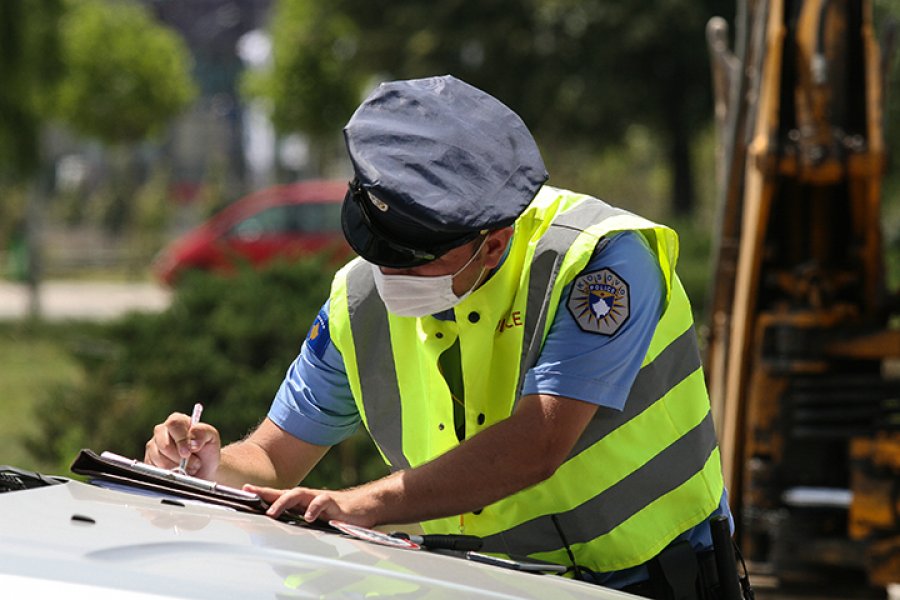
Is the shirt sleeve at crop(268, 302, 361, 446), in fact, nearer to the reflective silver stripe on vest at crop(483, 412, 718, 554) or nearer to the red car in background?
the reflective silver stripe on vest at crop(483, 412, 718, 554)

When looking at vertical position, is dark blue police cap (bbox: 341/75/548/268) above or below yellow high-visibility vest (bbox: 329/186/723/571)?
above

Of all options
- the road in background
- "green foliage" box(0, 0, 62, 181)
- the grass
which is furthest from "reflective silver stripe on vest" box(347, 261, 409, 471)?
the road in background

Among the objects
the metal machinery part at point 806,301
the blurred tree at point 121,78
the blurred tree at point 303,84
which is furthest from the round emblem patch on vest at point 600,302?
the blurred tree at point 121,78

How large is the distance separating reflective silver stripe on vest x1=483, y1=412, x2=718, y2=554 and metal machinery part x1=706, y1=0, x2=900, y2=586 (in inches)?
123

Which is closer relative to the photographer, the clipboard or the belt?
the clipboard

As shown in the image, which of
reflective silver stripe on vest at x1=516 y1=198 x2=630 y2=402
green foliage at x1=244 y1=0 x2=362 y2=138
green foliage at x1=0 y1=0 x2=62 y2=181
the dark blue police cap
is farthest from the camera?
green foliage at x1=244 y1=0 x2=362 y2=138

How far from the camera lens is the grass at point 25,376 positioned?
9.80m

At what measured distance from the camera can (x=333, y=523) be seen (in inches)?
90.7

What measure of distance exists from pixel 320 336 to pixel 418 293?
410 mm

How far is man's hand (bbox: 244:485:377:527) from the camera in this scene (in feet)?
7.55

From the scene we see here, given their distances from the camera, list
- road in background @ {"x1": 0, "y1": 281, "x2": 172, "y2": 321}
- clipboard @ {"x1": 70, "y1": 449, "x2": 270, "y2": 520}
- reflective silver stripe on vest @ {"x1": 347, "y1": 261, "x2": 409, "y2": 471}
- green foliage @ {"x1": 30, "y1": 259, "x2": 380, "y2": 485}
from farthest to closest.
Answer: road in background @ {"x1": 0, "y1": 281, "x2": 172, "y2": 321} < green foliage @ {"x1": 30, "y1": 259, "x2": 380, "y2": 485} < reflective silver stripe on vest @ {"x1": 347, "y1": 261, "x2": 409, "y2": 471} < clipboard @ {"x1": 70, "y1": 449, "x2": 270, "y2": 520}

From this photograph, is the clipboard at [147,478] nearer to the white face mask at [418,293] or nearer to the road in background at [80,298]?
the white face mask at [418,293]

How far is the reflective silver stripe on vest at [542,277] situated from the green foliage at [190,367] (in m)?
4.51

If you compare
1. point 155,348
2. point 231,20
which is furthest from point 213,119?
point 155,348
